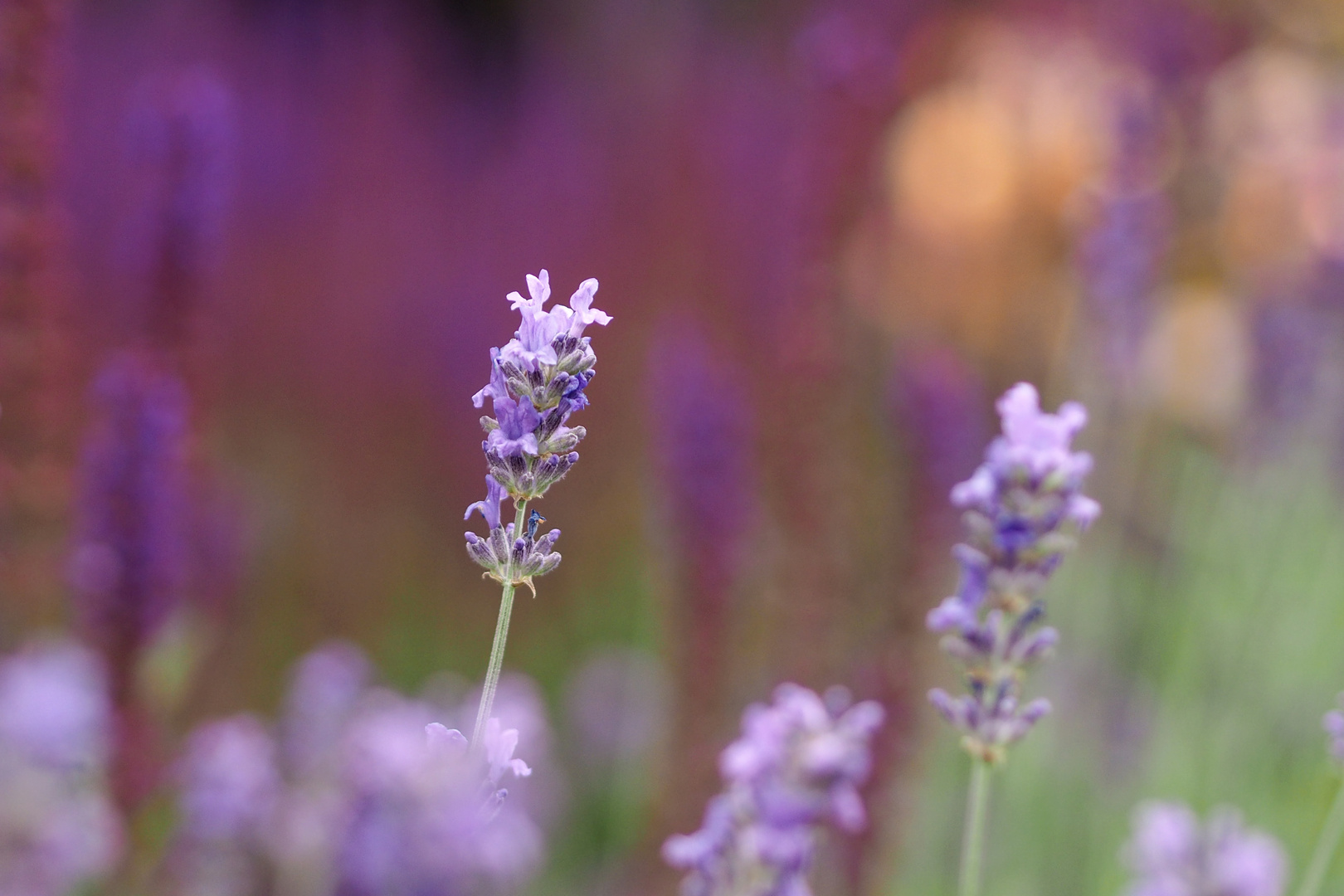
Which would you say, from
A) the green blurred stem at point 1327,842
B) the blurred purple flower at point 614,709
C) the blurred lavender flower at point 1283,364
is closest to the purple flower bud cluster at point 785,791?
the green blurred stem at point 1327,842

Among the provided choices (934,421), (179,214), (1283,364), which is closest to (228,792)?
(179,214)

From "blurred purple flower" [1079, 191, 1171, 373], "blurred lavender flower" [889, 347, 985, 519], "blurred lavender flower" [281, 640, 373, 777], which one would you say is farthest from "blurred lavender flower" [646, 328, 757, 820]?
"blurred purple flower" [1079, 191, 1171, 373]

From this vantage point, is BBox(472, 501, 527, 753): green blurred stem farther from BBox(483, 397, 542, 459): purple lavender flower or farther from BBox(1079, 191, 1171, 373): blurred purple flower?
BBox(1079, 191, 1171, 373): blurred purple flower

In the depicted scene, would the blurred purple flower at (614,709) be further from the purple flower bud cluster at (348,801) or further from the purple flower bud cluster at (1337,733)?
the purple flower bud cluster at (1337,733)

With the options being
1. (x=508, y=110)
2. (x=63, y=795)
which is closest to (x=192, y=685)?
(x=63, y=795)

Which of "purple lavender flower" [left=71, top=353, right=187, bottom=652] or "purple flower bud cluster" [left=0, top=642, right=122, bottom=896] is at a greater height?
"purple lavender flower" [left=71, top=353, right=187, bottom=652]

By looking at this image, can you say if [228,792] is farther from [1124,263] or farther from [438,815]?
[1124,263]
